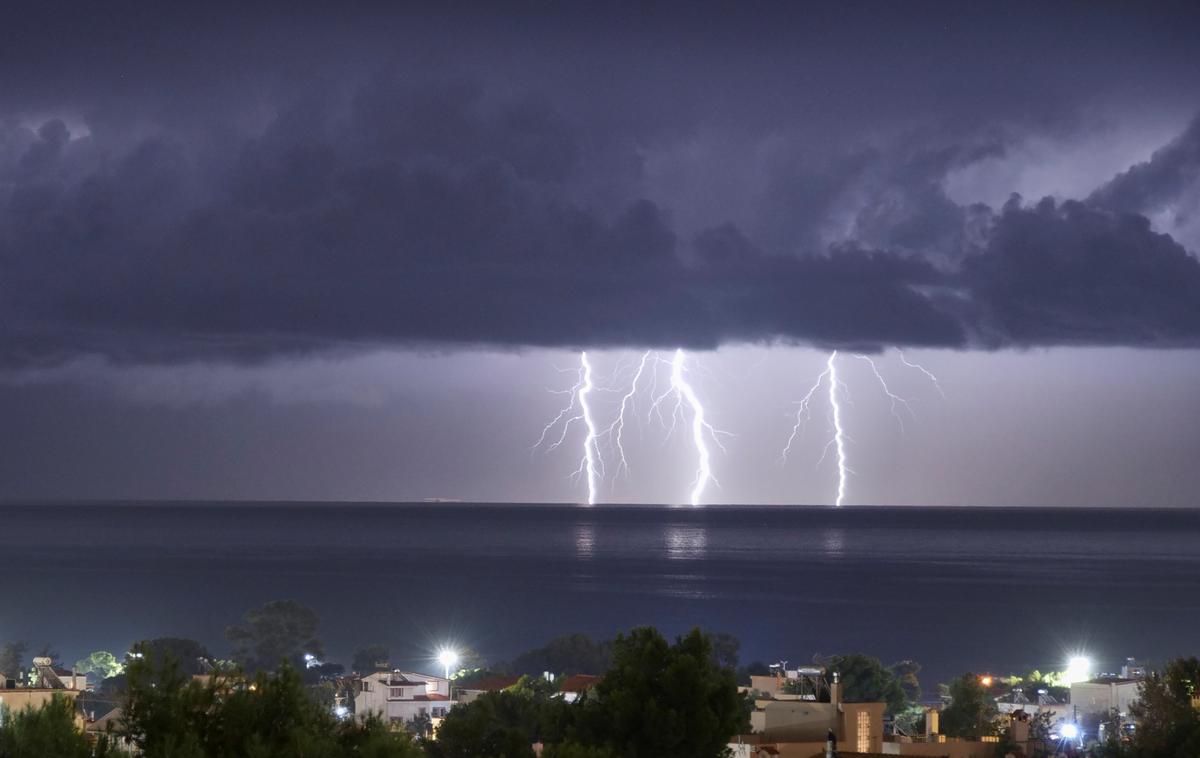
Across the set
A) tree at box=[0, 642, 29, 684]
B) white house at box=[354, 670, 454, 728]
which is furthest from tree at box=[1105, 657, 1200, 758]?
tree at box=[0, 642, 29, 684]

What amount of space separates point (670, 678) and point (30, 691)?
18.9 m

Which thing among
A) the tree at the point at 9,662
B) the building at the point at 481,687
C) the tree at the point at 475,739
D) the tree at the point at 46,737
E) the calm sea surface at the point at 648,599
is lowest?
the tree at the point at 46,737

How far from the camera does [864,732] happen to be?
1172 inches

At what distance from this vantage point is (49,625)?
4291 inches

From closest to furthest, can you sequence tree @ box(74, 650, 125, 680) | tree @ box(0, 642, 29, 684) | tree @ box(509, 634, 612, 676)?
tree @ box(0, 642, 29, 684), tree @ box(74, 650, 125, 680), tree @ box(509, 634, 612, 676)

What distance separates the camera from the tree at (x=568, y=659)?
63625 mm

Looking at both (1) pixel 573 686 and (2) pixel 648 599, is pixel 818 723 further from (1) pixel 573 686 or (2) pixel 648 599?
(2) pixel 648 599

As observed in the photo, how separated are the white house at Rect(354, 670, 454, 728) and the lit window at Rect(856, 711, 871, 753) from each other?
17.1 m

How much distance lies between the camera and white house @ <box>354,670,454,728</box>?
→ 4603cm

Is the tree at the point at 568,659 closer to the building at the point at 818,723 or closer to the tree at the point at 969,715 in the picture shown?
the tree at the point at 969,715

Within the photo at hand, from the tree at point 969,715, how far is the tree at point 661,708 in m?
16.5

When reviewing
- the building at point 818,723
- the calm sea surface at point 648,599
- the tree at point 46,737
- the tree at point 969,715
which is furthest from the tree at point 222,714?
the calm sea surface at point 648,599

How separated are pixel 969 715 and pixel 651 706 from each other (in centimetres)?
2196

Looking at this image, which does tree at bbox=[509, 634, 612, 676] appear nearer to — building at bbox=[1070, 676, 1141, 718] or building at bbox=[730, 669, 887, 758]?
building at bbox=[1070, 676, 1141, 718]
